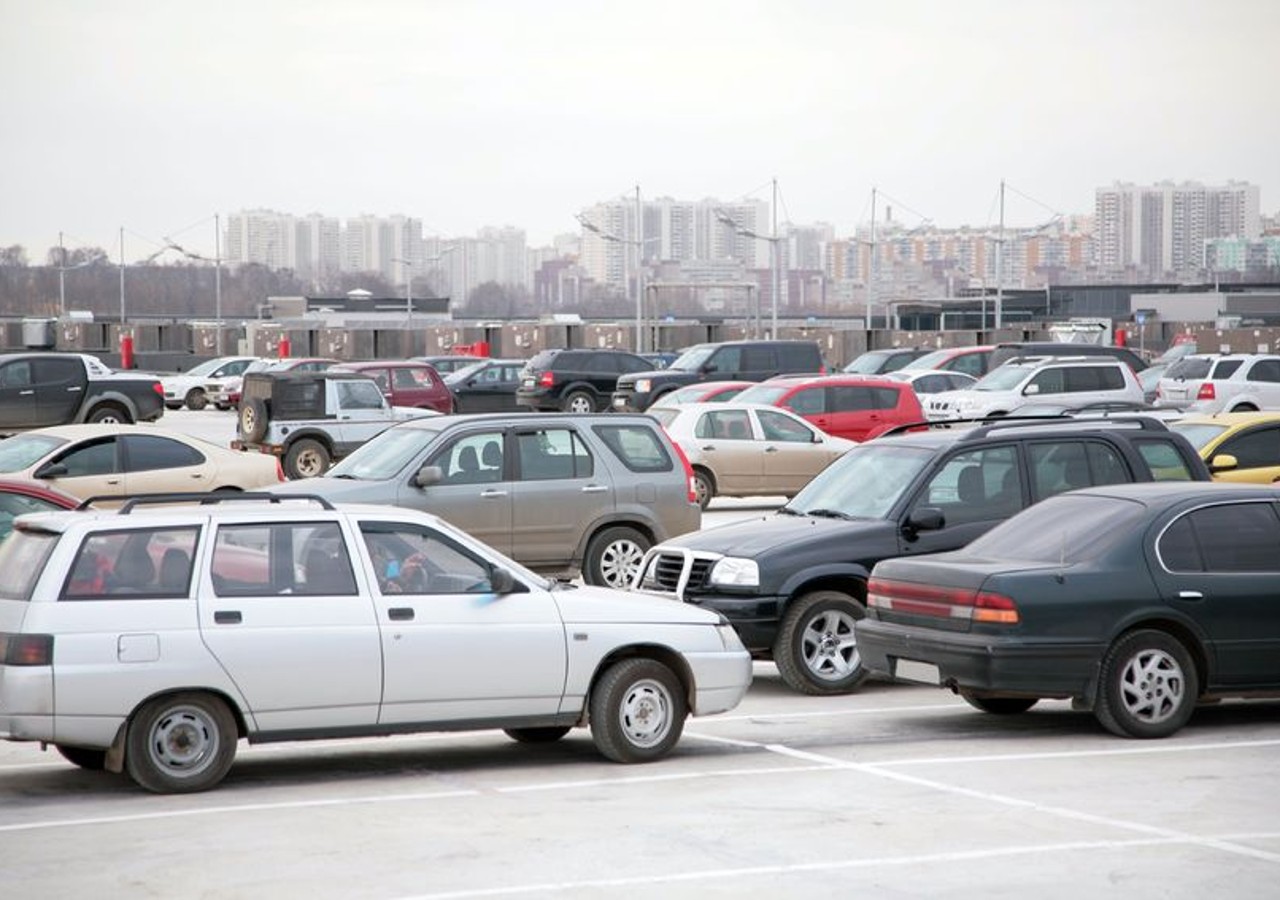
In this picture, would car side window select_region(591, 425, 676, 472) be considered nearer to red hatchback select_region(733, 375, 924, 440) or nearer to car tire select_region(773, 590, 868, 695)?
car tire select_region(773, 590, 868, 695)

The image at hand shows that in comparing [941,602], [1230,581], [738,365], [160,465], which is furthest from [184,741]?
[738,365]

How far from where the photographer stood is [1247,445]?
821 inches

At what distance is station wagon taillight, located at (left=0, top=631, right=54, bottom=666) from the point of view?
383 inches

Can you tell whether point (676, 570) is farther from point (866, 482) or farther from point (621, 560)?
point (621, 560)

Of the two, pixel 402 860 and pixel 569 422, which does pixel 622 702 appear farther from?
pixel 569 422

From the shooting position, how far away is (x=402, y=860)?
8430mm

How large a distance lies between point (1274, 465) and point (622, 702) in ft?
39.6

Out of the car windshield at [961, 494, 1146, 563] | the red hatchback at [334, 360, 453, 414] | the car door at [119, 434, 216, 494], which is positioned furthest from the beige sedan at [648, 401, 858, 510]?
the car windshield at [961, 494, 1146, 563]

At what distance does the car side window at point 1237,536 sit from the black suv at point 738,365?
3046 centimetres

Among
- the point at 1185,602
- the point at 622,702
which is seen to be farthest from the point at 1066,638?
the point at 622,702

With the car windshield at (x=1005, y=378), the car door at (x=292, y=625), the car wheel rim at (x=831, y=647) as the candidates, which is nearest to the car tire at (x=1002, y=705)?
the car wheel rim at (x=831, y=647)

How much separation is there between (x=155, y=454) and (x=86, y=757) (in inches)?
413

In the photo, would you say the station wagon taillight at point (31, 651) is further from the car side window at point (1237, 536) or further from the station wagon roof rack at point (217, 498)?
the car side window at point (1237, 536)

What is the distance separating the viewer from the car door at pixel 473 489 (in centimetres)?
1717
